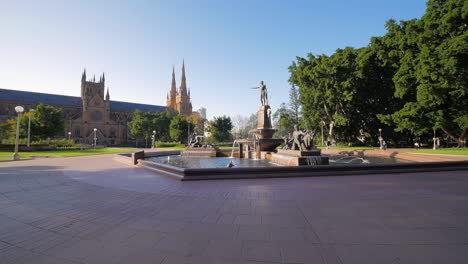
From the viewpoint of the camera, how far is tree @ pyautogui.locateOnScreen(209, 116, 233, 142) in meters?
69.6

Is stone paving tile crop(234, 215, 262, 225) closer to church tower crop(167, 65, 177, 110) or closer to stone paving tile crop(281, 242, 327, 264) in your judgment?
stone paving tile crop(281, 242, 327, 264)

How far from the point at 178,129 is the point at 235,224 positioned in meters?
68.4

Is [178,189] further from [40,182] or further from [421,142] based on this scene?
[421,142]

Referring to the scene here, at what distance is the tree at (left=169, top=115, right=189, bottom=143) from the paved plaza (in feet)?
209

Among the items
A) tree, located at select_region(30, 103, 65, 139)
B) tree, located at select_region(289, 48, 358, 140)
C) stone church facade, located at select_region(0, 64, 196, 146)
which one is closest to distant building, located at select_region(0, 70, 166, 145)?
stone church facade, located at select_region(0, 64, 196, 146)

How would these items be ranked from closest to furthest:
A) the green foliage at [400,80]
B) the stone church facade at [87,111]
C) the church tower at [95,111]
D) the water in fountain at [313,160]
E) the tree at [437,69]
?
the water in fountain at [313,160], the tree at [437,69], the green foliage at [400,80], the stone church facade at [87,111], the church tower at [95,111]

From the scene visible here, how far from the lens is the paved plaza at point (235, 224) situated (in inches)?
123

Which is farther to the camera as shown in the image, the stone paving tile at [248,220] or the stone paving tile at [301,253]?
the stone paving tile at [248,220]

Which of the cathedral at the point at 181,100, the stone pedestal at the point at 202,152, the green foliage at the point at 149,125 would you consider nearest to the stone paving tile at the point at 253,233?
the stone pedestal at the point at 202,152

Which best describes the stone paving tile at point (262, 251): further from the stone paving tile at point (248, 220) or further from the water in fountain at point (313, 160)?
the water in fountain at point (313, 160)

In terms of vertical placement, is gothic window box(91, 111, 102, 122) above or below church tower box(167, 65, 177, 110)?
below

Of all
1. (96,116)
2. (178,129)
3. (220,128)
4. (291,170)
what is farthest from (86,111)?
(291,170)

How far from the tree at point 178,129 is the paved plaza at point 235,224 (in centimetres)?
6358

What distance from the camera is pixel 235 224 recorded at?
13.9 feet
